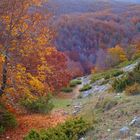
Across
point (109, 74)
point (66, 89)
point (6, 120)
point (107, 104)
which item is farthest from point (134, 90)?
point (66, 89)

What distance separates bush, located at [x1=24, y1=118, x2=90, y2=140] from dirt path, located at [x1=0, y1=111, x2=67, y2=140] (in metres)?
3.41

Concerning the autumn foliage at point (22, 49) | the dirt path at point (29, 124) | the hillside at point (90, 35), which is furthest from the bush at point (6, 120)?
the hillside at point (90, 35)

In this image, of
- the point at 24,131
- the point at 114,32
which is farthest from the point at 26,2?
the point at 114,32

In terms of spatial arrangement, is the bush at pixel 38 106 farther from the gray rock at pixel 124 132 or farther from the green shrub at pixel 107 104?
the gray rock at pixel 124 132

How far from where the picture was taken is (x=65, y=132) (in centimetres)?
1153

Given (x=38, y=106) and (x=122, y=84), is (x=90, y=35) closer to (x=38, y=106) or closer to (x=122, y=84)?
(x=38, y=106)

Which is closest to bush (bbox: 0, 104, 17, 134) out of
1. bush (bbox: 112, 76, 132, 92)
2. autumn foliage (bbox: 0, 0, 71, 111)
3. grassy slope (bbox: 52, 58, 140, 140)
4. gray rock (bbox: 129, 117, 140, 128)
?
autumn foliage (bbox: 0, 0, 71, 111)

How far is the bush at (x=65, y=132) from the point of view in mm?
11172

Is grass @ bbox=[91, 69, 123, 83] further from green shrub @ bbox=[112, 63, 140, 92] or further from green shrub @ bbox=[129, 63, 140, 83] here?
green shrub @ bbox=[129, 63, 140, 83]

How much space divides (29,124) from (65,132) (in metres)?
5.58

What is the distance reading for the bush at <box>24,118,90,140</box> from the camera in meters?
11.2

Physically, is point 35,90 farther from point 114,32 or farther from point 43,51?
point 114,32

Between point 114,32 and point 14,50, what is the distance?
431ft

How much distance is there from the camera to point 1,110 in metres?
15.4
